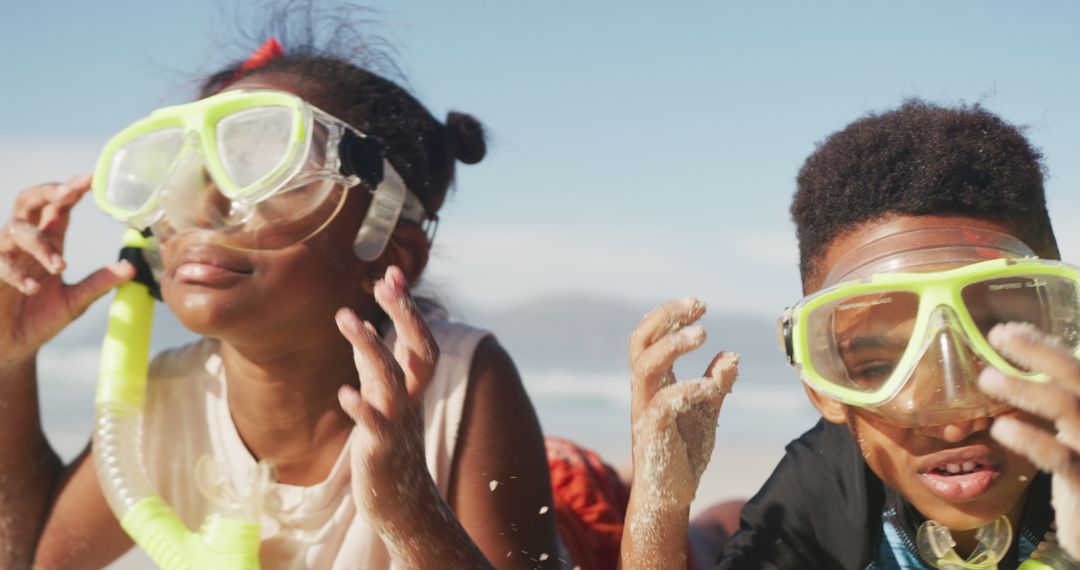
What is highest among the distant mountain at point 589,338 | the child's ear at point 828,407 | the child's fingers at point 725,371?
the child's fingers at point 725,371

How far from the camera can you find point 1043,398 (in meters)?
1.95

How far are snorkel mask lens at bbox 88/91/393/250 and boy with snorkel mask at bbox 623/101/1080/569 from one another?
1.10 meters

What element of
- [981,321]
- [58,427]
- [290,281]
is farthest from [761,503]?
[58,427]

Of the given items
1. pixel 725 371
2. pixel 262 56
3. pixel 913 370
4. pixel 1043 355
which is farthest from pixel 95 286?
pixel 1043 355

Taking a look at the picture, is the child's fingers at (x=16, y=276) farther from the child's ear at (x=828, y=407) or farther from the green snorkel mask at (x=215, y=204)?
the child's ear at (x=828, y=407)

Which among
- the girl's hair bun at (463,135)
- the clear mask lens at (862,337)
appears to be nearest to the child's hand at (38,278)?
the girl's hair bun at (463,135)

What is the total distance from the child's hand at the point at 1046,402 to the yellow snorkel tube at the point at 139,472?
176 centimetres

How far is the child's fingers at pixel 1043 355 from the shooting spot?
1944mm

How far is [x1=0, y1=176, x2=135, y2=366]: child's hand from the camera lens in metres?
3.14

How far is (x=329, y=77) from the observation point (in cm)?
329

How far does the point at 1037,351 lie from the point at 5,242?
2.51m

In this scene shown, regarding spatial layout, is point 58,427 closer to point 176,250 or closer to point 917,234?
point 176,250

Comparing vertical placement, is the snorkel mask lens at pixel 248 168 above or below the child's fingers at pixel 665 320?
below

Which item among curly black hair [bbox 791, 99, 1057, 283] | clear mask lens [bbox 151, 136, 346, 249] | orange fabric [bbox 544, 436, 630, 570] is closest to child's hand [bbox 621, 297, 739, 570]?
curly black hair [bbox 791, 99, 1057, 283]
